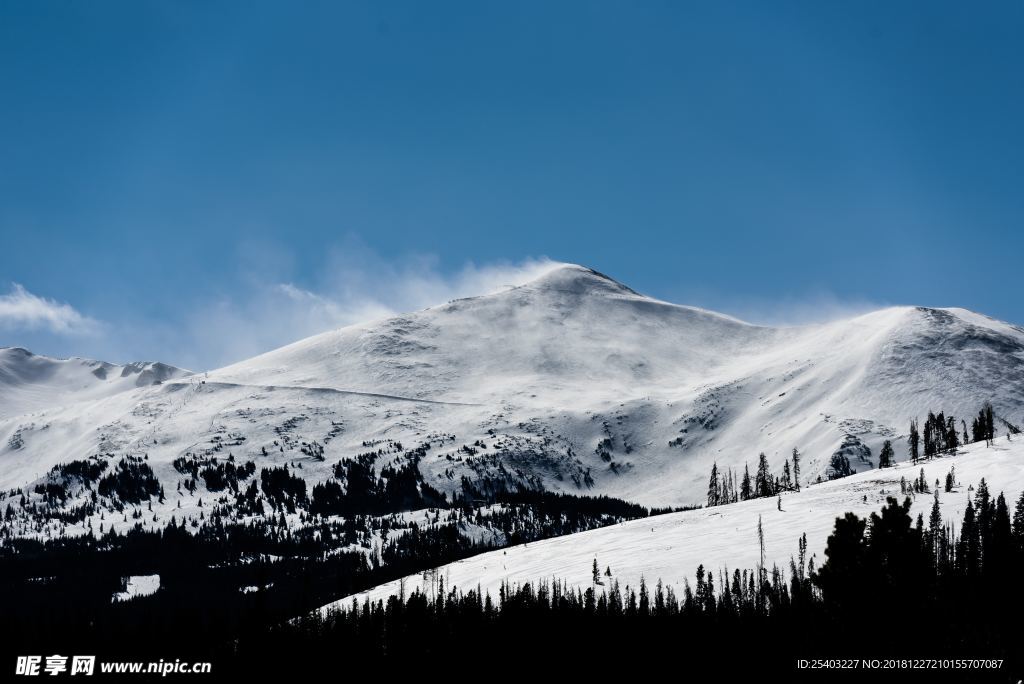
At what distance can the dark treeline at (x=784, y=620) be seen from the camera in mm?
104250

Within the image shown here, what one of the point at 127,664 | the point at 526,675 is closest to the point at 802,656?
the point at 526,675

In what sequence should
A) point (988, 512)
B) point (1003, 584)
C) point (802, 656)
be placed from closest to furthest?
1. point (802, 656)
2. point (1003, 584)
3. point (988, 512)

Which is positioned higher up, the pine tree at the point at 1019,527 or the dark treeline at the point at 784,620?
the pine tree at the point at 1019,527

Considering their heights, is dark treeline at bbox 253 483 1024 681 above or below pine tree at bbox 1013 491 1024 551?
below

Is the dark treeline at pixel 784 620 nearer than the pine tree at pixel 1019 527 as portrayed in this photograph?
Yes

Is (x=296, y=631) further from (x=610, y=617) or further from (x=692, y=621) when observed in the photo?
(x=692, y=621)

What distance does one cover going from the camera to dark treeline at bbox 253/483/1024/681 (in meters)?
104

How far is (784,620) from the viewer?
493 feet

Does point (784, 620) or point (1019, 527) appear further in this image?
point (1019, 527)

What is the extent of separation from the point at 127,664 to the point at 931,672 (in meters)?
133

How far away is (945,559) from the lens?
176 meters

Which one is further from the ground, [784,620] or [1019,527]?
[1019,527]

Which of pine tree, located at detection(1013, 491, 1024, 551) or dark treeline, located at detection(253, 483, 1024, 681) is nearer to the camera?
dark treeline, located at detection(253, 483, 1024, 681)

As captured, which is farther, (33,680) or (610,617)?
(33,680)
